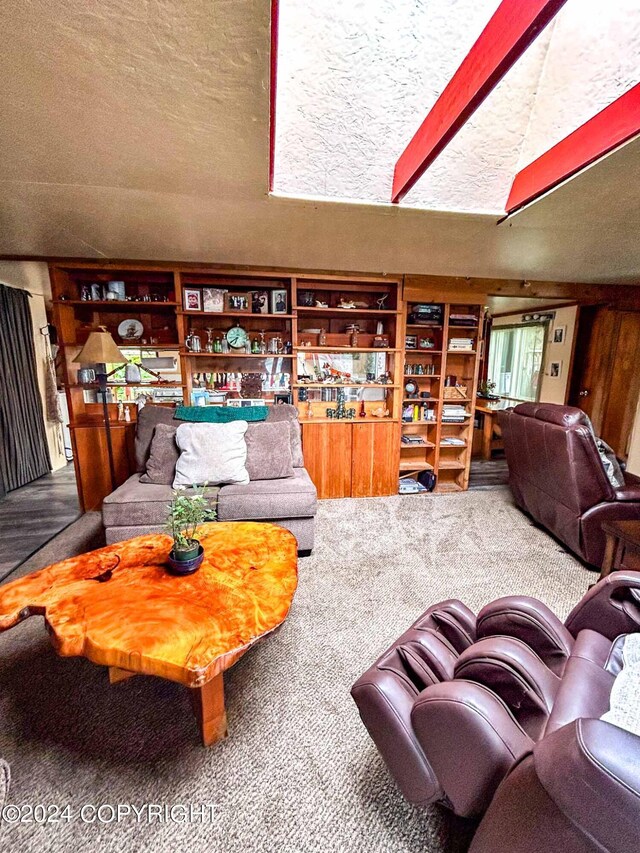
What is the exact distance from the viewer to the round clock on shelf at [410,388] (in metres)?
3.62

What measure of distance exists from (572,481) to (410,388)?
5.61 ft

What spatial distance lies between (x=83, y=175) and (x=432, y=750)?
2.48 metres

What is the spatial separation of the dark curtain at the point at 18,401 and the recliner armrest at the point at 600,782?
4532 mm

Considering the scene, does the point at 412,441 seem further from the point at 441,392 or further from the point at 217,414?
the point at 217,414

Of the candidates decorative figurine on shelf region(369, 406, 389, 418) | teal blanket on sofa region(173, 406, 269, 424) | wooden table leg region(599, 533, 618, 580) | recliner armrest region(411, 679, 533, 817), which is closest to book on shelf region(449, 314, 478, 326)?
decorative figurine on shelf region(369, 406, 389, 418)

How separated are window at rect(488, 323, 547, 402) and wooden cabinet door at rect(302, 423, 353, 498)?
10.7 ft

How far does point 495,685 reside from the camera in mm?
833

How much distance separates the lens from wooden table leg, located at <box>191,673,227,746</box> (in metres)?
1.16

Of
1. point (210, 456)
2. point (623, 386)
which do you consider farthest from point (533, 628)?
point (623, 386)

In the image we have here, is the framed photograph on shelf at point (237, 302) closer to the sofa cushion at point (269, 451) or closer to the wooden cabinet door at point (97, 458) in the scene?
the sofa cushion at point (269, 451)

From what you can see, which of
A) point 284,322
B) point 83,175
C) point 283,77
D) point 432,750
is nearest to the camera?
point 432,750

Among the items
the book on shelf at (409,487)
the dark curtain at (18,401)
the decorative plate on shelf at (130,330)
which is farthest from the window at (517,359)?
the dark curtain at (18,401)

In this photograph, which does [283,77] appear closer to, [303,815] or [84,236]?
[84,236]

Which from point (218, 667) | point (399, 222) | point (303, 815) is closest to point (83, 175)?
point (399, 222)
